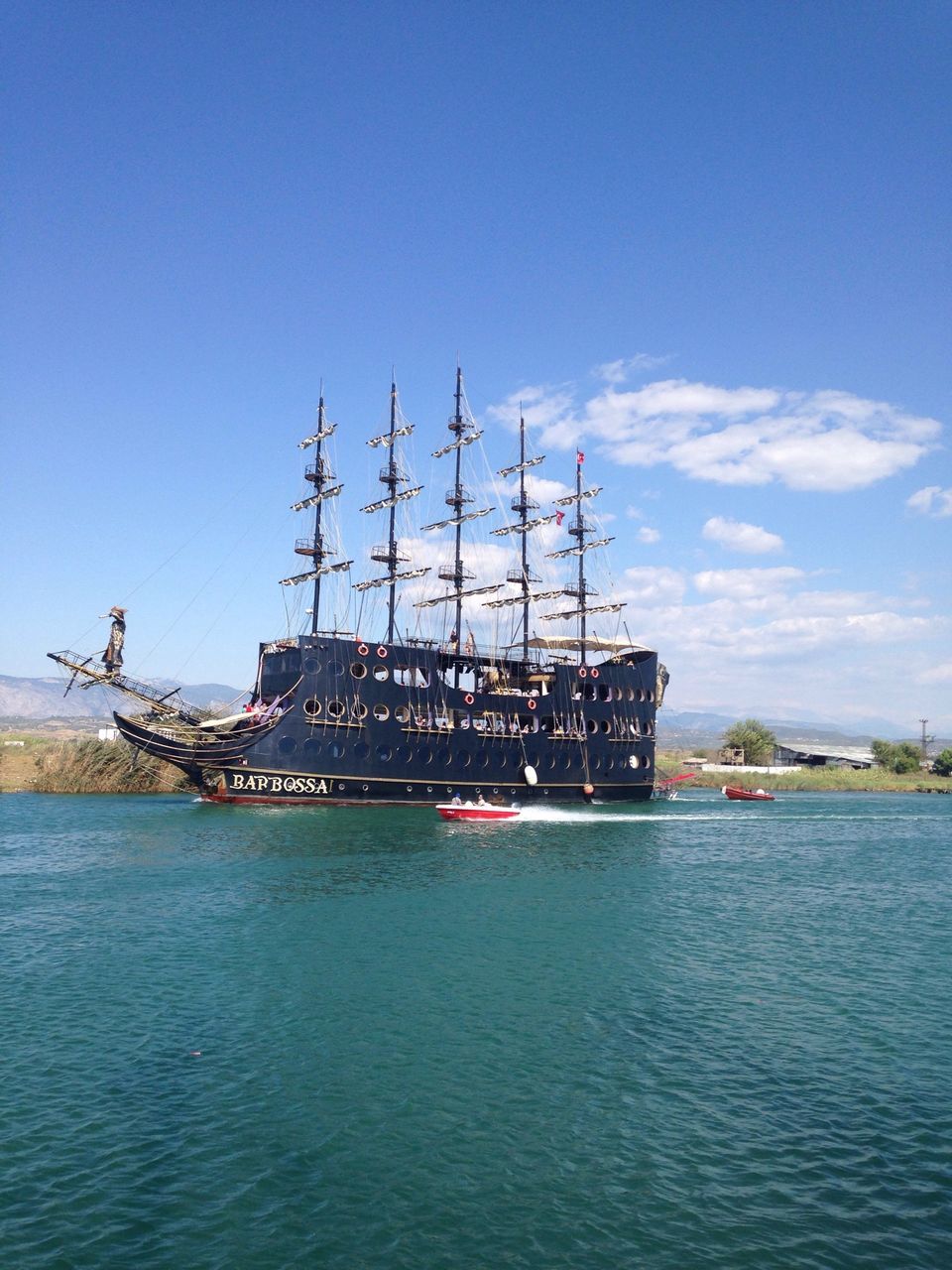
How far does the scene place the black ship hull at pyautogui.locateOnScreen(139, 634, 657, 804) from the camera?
48.1m

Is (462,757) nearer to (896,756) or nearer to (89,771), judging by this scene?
(89,771)

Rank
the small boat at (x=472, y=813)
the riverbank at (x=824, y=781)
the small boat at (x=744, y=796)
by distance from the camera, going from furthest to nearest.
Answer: the riverbank at (x=824, y=781)
the small boat at (x=744, y=796)
the small boat at (x=472, y=813)

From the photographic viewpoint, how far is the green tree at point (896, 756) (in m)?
117

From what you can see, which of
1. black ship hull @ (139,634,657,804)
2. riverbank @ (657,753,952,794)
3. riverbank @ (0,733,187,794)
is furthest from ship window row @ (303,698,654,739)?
riverbank @ (657,753,952,794)

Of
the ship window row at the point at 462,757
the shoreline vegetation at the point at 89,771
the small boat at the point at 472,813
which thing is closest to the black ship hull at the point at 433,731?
the ship window row at the point at 462,757

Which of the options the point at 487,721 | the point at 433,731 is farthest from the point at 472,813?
the point at 487,721

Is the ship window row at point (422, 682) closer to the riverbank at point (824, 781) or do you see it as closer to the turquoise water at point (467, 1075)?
the turquoise water at point (467, 1075)

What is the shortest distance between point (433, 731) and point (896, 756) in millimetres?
93546

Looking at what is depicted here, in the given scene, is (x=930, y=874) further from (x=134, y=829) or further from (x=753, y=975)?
(x=134, y=829)

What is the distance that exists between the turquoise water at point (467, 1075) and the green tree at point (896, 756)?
99.6m

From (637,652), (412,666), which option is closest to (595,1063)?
(412,666)

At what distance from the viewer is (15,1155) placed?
10.5 metres

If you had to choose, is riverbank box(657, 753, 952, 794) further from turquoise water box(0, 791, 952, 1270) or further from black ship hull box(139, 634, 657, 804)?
turquoise water box(0, 791, 952, 1270)

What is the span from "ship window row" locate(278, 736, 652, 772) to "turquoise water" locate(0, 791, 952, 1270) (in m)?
20.2
